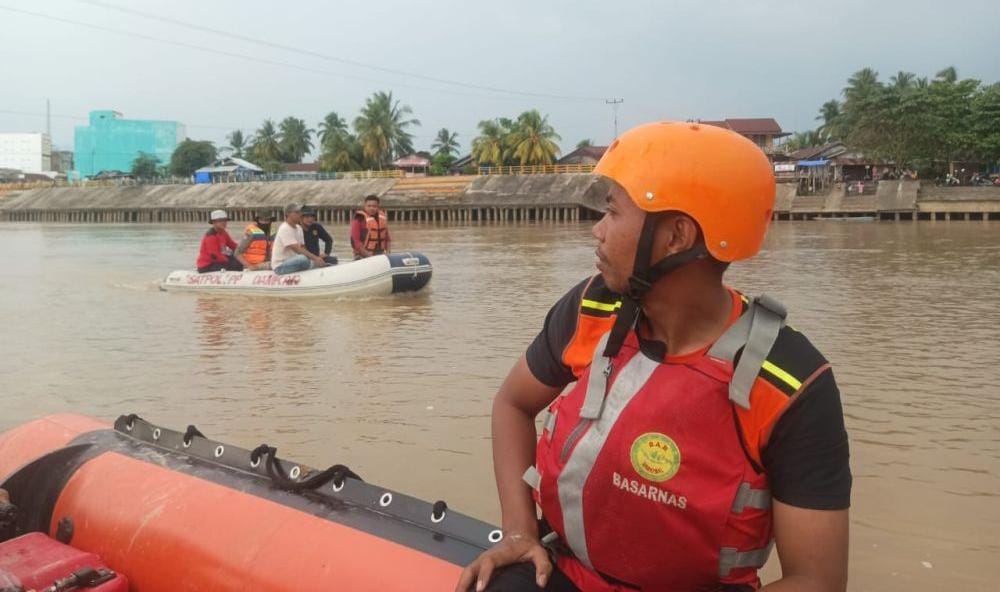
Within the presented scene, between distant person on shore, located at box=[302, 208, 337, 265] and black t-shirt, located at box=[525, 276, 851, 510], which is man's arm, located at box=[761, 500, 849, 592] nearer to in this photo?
black t-shirt, located at box=[525, 276, 851, 510]

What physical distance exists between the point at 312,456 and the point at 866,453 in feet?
10.1

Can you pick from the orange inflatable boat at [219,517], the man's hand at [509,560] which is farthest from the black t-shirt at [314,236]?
the man's hand at [509,560]

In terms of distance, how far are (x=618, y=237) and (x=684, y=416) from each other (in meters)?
0.35

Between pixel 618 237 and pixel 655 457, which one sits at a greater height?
pixel 618 237

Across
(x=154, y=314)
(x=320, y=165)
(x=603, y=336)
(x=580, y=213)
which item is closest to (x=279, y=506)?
(x=603, y=336)

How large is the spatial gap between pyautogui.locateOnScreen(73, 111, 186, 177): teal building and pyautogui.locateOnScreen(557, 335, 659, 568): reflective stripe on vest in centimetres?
10167

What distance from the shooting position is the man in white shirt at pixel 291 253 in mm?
11351

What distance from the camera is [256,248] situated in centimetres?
1234

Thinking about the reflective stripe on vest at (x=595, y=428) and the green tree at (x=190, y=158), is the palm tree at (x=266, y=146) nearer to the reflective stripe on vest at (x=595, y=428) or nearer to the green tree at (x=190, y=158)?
the green tree at (x=190, y=158)

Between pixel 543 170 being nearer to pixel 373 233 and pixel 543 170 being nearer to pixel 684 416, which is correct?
pixel 373 233

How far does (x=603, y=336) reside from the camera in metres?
1.68

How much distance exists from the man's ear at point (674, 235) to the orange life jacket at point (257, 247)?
11368mm

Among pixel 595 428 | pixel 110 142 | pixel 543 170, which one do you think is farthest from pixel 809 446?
pixel 110 142

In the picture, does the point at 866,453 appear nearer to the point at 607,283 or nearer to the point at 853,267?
the point at 607,283
